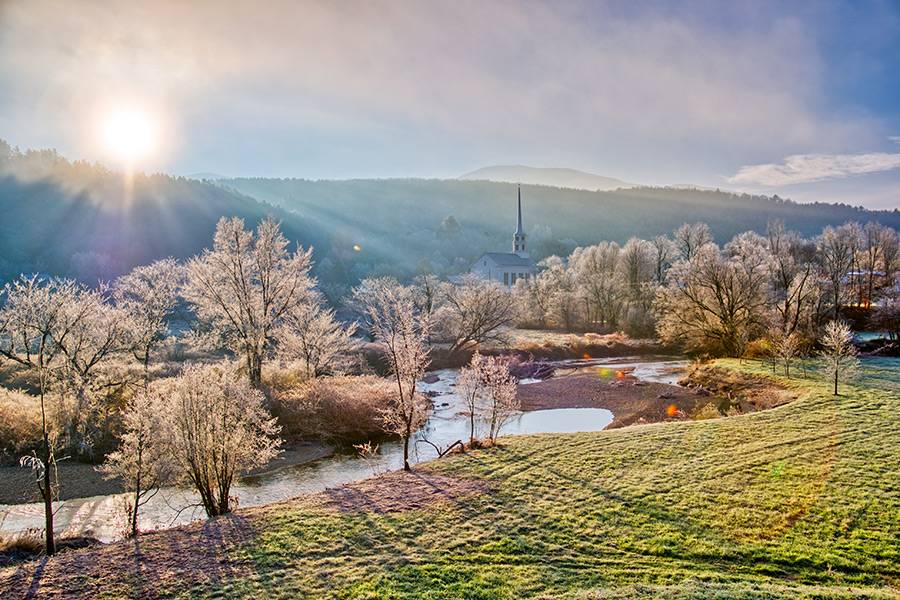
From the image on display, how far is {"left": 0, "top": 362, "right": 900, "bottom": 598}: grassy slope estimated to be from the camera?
10812 millimetres

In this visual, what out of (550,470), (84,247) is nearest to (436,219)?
(84,247)

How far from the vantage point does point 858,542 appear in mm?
12000

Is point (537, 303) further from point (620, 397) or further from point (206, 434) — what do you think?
point (206, 434)

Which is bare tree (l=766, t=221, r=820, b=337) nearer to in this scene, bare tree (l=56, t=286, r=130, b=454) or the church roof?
bare tree (l=56, t=286, r=130, b=454)

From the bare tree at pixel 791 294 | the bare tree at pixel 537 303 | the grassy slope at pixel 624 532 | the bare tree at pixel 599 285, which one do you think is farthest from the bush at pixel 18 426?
the bare tree at pixel 599 285

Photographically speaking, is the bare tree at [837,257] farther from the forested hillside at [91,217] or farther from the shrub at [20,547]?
the forested hillside at [91,217]

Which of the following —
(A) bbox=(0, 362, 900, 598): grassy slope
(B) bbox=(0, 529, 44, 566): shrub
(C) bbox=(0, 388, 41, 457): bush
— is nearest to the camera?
(A) bbox=(0, 362, 900, 598): grassy slope

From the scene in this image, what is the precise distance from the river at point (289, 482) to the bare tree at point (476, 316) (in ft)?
51.1

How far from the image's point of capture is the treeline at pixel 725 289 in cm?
4231

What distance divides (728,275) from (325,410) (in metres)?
32.6

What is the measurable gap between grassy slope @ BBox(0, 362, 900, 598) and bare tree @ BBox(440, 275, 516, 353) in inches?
1299

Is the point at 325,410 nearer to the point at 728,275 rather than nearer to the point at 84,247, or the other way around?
the point at 728,275

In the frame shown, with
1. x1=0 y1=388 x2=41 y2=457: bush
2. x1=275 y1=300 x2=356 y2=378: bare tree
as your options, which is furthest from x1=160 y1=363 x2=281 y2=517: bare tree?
x1=275 y1=300 x2=356 y2=378: bare tree

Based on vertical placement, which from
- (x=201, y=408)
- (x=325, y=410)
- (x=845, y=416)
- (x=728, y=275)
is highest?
(x=728, y=275)
